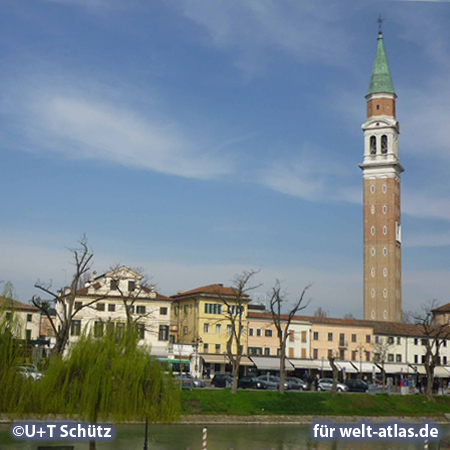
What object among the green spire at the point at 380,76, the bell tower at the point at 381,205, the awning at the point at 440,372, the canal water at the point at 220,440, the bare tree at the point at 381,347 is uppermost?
the green spire at the point at 380,76

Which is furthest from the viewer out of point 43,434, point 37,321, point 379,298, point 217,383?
point 379,298

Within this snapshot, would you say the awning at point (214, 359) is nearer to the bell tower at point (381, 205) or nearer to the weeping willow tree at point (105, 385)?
the bell tower at point (381, 205)

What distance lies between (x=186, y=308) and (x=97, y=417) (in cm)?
5706

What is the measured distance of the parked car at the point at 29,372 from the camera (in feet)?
89.8

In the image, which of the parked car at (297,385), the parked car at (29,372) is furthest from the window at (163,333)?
the parked car at (29,372)

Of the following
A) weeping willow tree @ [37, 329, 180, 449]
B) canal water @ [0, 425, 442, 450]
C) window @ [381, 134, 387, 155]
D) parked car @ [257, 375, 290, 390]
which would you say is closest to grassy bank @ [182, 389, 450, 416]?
canal water @ [0, 425, 442, 450]

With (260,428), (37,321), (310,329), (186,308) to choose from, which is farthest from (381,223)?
(260,428)

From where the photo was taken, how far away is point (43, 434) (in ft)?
97.5

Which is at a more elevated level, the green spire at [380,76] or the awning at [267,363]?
the green spire at [380,76]

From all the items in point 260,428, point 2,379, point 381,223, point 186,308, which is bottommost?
point 260,428

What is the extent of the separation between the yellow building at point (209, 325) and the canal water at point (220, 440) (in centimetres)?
3226

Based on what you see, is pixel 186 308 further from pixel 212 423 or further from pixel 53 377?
pixel 53 377

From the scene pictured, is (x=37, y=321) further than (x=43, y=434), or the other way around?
(x=37, y=321)

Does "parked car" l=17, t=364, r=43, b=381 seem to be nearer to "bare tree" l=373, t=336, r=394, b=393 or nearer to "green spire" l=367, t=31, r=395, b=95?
"bare tree" l=373, t=336, r=394, b=393
